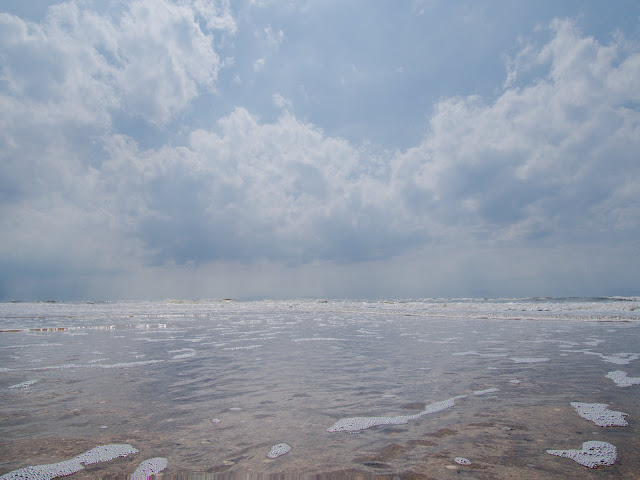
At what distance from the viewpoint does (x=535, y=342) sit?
9.71 meters

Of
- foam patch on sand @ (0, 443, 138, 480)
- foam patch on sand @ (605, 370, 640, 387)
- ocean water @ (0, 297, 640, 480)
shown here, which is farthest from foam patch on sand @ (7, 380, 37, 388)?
foam patch on sand @ (605, 370, 640, 387)

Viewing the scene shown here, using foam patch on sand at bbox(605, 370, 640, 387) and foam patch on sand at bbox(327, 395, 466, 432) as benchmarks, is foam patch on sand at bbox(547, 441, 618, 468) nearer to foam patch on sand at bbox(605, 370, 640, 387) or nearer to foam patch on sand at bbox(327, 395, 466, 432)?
foam patch on sand at bbox(327, 395, 466, 432)

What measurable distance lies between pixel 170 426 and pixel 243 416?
28.9 inches

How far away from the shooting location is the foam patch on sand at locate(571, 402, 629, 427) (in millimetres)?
3503

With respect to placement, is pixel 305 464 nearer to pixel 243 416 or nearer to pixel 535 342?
pixel 243 416

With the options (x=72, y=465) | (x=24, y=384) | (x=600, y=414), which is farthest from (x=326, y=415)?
(x=24, y=384)

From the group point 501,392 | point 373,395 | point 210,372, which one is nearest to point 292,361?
point 210,372

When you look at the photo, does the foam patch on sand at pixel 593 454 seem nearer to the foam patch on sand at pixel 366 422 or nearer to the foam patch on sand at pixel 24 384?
the foam patch on sand at pixel 366 422

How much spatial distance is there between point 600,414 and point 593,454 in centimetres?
126

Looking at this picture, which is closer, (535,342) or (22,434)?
(22,434)

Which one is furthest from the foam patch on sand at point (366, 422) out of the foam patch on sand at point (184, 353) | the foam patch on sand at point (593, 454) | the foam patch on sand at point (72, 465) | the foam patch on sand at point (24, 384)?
the foam patch on sand at point (184, 353)

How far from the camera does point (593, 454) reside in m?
2.82

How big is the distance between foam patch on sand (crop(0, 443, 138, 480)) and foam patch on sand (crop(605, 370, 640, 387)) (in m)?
6.28

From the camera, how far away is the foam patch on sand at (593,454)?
8.79 feet
